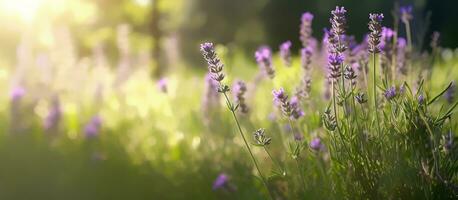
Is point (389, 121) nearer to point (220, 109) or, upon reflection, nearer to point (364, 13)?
point (220, 109)

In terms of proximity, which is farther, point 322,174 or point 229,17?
point 229,17

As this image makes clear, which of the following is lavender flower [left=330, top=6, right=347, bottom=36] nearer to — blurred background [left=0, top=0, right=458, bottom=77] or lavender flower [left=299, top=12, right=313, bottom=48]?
lavender flower [left=299, top=12, right=313, bottom=48]

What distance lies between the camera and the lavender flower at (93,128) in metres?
4.23

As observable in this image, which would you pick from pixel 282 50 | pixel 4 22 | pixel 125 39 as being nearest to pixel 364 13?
pixel 4 22

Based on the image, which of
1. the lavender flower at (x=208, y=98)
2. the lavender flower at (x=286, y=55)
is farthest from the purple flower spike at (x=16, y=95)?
the lavender flower at (x=286, y=55)

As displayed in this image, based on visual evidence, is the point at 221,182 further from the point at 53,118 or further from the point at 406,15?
the point at 53,118

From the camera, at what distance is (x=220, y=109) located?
4.07 metres

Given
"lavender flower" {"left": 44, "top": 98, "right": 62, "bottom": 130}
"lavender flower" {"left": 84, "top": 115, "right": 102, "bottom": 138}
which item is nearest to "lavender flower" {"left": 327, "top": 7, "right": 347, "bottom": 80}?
"lavender flower" {"left": 84, "top": 115, "right": 102, "bottom": 138}

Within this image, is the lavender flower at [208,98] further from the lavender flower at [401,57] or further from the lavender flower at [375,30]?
the lavender flower at [375,30]

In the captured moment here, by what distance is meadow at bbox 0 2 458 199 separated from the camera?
1979 millimetres

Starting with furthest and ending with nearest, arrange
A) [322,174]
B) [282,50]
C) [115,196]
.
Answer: [115,196] < [282,50] < [322,174]

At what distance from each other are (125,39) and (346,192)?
3.22 metres

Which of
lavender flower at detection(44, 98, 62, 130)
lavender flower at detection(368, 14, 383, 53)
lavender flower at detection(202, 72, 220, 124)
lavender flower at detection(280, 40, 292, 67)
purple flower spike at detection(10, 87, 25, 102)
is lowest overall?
lavender flower at detection(368, 14, 383, 53)

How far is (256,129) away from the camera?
3402mm
